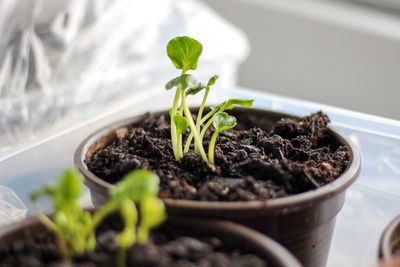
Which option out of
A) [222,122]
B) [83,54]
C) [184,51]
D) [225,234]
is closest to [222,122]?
[222,122]

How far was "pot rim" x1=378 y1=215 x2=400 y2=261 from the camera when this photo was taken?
52 centimetres

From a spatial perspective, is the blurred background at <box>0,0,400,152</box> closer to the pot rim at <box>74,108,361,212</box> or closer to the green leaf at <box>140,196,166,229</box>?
the pot rim at <box>74,108,361,212</box>

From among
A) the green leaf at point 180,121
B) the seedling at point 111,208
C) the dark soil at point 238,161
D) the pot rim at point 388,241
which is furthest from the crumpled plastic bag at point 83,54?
the pot rim at point 388,241

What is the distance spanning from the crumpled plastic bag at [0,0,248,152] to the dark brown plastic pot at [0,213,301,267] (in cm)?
57

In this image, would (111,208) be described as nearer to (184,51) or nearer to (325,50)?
(184,51)

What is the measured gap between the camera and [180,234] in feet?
1.75

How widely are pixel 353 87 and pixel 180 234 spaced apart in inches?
63.4

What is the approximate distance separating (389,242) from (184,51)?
1.35 feet

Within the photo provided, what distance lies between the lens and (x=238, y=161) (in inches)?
30.0

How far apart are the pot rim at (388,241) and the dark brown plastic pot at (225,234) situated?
107 mm

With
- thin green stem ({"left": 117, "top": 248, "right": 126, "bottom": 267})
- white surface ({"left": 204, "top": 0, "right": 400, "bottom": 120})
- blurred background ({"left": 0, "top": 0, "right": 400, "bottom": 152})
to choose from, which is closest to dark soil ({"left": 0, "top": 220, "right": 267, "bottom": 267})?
thin green stem ({"left": 117, "top": 248, "right": 126, "bottom": 267})

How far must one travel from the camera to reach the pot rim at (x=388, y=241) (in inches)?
20.6

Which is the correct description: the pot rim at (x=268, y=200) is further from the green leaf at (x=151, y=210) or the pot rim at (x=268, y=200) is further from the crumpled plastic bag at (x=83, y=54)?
the crumpled plastic bag at (x=83, y=54)

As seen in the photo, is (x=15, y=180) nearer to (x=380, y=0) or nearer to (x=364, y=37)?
(x=364, y=37)
